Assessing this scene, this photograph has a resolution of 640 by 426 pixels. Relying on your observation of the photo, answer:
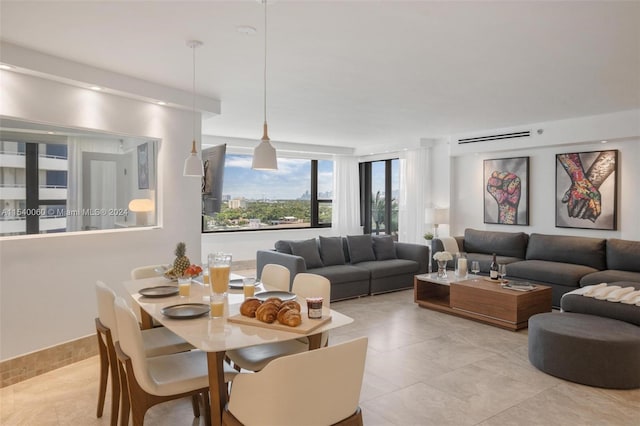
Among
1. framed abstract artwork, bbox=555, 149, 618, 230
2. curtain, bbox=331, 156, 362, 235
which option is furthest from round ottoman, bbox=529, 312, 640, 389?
curtain, bbox=331, 156, 362, 235

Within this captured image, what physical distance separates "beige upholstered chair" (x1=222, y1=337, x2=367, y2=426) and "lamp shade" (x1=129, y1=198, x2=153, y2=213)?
122 inches

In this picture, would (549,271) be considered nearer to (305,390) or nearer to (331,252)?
(331,252)

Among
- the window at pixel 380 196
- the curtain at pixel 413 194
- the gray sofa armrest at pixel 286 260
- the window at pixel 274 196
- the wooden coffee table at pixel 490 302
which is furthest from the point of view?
the window at pixel 380 196

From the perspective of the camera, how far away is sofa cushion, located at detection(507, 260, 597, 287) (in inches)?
207

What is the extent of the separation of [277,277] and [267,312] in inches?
44.3

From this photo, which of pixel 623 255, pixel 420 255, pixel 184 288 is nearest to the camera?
pixel 184 288

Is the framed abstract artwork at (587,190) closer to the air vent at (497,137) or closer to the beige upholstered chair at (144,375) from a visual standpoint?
the air vent at (497,137)

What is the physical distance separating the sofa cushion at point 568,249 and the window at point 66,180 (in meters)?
5.31

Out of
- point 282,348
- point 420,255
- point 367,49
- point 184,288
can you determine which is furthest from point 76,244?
point 420,255

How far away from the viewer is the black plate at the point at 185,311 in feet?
7.16

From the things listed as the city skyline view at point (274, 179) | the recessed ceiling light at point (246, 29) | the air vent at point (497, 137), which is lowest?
the city skyline view at point (274, 179)

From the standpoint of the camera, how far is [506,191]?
7.04 meters

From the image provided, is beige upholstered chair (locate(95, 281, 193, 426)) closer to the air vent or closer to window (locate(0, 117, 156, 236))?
window (locate(0, 117, 156, 236))

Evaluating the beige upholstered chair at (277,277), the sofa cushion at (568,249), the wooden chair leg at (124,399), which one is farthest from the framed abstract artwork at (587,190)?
the wooden chair leg at (124,399)
